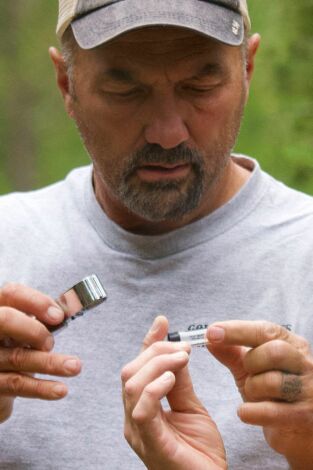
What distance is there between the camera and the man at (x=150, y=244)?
2.90 metres

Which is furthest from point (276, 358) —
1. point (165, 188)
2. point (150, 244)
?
point (150, 244)

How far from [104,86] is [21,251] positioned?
59 cm

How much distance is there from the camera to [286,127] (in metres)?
4.04

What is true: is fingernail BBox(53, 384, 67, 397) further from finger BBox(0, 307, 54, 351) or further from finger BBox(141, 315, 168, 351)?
finger BBox(141, 315, 168, 351)

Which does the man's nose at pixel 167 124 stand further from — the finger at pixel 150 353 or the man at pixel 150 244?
the finger at pixel 150 353

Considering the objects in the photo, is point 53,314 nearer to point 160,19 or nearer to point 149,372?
point 149,372

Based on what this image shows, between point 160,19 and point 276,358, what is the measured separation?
98 centimetres

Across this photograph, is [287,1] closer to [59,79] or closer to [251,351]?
[59,79]

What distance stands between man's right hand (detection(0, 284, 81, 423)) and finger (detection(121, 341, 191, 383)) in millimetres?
237

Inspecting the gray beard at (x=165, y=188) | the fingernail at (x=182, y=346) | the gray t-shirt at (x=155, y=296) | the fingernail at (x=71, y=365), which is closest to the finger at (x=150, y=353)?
the fingernail at (x=182, y=346)

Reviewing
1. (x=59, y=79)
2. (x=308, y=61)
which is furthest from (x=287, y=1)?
(x=59, y=79)

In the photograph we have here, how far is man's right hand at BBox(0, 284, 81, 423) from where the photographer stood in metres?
2.64

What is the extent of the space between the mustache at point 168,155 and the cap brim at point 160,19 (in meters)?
0.30

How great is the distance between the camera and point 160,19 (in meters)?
2.89
